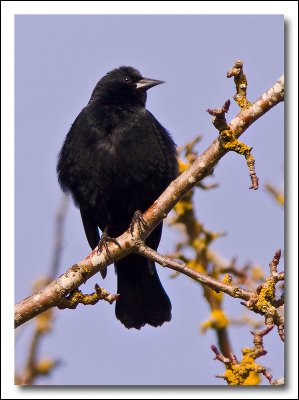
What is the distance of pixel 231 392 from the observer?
3135 millimetres

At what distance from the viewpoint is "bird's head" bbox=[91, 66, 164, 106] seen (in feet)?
13.8

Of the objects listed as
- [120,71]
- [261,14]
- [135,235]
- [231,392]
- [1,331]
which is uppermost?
[120,71]

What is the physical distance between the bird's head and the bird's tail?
0.84 metres

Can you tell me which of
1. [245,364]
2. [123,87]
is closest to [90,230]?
[123,87]

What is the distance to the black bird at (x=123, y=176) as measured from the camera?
151 inches

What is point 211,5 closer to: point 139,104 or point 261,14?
point 261,14

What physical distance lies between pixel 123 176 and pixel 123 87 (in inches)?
27.3

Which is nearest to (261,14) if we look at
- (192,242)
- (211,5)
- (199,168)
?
(211,5)

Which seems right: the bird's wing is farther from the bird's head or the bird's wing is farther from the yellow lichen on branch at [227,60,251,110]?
the yellow lichen on branch at [227,60,251,110]

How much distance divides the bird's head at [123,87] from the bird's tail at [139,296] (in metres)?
0.84

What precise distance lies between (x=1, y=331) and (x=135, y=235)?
2.26 ft

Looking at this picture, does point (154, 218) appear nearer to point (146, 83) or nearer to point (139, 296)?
point (139, 296)

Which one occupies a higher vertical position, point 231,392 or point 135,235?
point 135,235

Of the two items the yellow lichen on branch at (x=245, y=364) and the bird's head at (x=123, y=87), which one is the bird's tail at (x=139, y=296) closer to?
the bird's head at (x=123, y=87)
